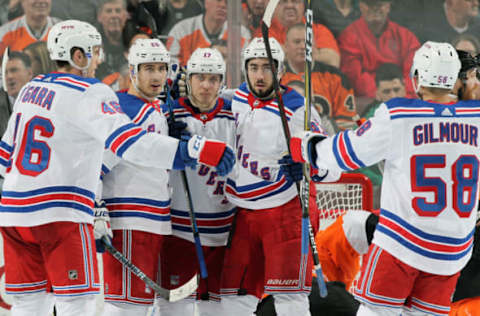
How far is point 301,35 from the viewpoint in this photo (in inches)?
195

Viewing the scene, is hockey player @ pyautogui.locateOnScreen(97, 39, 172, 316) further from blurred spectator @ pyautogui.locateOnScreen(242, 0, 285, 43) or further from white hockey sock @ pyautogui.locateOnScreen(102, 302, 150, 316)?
blurred spectator @ pyautogui.locateOnScreen(242, 0, 285, 43)

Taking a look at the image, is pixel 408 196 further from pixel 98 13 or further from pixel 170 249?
pixel 98 13

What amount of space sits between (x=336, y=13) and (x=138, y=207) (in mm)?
3084

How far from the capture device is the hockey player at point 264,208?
8.92ft

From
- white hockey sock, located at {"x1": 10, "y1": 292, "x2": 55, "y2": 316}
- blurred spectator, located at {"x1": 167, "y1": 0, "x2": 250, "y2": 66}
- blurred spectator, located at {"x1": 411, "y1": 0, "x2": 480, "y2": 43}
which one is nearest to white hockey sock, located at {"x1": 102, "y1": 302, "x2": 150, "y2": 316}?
white hockey sock, located at {"x1": 10, "y1": 292, "x2": 55, "y2": 316}

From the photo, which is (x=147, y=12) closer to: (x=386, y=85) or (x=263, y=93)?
(x=263, y=93)

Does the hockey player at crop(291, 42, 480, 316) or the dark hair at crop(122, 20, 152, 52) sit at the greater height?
the dark hair at crop(122, 20, 152, 52)

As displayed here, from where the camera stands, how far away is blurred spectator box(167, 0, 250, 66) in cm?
446

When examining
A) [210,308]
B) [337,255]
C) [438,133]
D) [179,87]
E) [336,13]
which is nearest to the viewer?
[438,133]

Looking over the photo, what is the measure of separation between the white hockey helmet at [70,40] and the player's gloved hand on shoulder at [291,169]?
0.89m

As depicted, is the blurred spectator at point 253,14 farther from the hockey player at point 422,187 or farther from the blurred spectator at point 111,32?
the hockey player at point 422,187

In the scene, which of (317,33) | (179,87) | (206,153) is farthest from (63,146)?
(317,33)

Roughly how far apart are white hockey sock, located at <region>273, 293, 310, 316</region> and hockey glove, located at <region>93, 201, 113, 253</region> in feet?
2.49

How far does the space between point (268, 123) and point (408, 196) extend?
80cm
